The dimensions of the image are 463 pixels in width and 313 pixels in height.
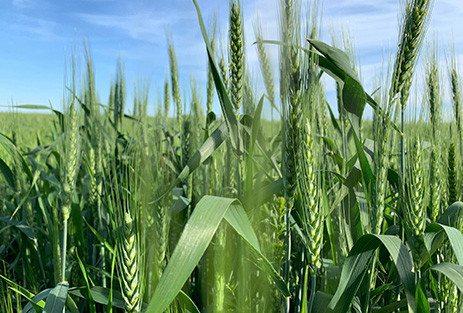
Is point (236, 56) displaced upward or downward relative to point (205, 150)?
upward

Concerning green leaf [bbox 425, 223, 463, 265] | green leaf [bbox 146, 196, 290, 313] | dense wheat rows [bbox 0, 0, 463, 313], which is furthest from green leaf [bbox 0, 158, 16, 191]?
green leaf [bbox 425, 223, 463, 265]

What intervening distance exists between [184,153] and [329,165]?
0.83 m

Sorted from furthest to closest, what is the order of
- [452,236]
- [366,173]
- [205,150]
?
[205,150]
[366,173]
[452,236]

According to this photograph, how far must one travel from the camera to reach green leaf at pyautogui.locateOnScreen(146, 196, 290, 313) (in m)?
0.81

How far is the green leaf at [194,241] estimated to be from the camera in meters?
0.81

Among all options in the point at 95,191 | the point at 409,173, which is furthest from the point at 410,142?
the point at 95,191

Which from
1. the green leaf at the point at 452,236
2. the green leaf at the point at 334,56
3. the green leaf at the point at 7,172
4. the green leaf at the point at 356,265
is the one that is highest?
the green leaf at the point at 334,56

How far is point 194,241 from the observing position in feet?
2.89

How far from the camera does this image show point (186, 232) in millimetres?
884

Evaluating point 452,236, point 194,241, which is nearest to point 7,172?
point 194,241

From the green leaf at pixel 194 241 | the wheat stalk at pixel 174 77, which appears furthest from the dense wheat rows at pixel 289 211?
the wheat stalk at pixel 174 77

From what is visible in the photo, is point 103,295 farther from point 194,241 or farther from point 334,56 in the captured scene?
point 334,56

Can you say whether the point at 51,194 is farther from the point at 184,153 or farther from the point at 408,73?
the point at 408,73

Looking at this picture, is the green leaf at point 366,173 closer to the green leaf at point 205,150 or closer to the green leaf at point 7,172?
the green leaf at point 205,150
